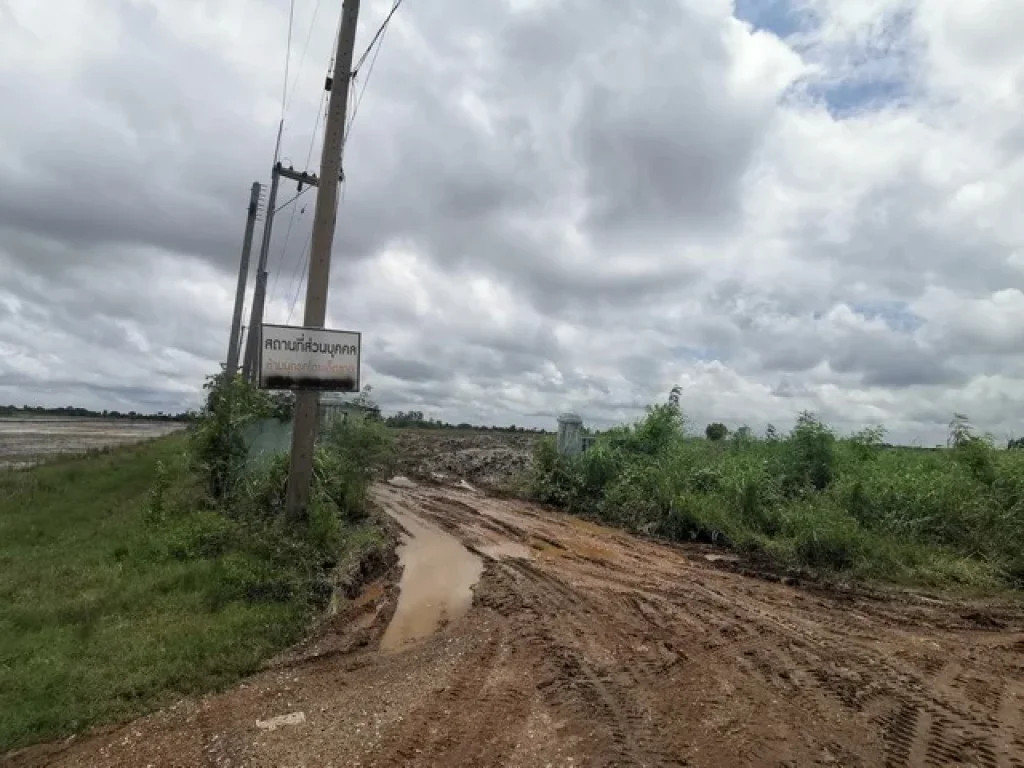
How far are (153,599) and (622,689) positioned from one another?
496 centimetres

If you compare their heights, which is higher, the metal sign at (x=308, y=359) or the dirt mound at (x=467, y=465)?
→ the metal sign at (x=308, y=359)

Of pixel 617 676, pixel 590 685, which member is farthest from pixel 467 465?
pixel 590 685

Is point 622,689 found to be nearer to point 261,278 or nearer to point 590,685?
point 590,685

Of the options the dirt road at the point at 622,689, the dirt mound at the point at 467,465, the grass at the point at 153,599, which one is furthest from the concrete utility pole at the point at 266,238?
the dirt road at the point at 622,689

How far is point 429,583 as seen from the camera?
9242 millimetres

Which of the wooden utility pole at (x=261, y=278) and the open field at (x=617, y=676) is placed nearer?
the open field at (x=617, y=676)

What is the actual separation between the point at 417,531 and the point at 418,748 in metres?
8.55

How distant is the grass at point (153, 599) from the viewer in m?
5.54

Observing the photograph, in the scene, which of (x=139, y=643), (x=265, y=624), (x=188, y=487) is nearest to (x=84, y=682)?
(x=139, y=643)

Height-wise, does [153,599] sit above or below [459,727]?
above

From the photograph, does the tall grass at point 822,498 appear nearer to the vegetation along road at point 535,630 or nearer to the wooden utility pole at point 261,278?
the vegetation along road at point 535,630

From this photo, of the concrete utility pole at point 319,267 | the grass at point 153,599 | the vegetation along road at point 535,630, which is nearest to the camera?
the vegetation along road at point 535,630

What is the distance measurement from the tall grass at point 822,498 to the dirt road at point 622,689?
6.53 ft

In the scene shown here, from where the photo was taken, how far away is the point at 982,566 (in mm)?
10242
